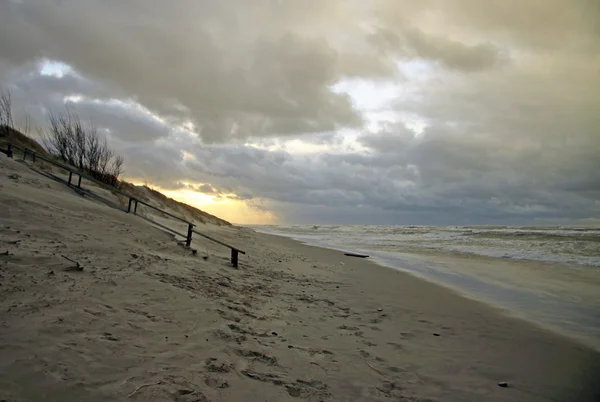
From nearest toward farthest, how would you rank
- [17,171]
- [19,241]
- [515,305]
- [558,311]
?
[19,241] < [558,311] < [515,305] < [17,171]

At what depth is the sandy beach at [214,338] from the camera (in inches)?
129

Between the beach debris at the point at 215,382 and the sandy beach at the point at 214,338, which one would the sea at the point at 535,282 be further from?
the beach debris at the point at 215,382

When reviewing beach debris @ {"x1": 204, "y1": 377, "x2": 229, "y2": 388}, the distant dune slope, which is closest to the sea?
beach debris @ {"x1": 204, "y1": 377, "x2": 229, "y2": 388}

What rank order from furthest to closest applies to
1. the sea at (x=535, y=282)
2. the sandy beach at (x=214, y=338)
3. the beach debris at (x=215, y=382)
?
the sea at (x=535, y=282) < the beach debris at (x=215, y=382) < the sandy beach at (x=214, y=338)

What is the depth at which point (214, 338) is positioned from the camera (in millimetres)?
4605

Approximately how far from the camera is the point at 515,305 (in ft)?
29.6

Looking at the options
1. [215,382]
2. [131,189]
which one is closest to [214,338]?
[215,382]

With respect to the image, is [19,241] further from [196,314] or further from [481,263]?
[481,263]

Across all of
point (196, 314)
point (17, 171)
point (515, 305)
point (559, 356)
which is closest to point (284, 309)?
point (196, 314)

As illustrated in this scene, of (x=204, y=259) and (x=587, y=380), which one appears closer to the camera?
(x=587, y=380)

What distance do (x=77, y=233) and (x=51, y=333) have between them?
15.5ft

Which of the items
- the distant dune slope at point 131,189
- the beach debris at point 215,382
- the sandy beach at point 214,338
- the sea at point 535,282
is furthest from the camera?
the distant dune slope at point 131,189

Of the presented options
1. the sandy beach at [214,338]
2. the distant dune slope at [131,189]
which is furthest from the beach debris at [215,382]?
the distant dune slope at [131,189]

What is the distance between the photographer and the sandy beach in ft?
10.8
